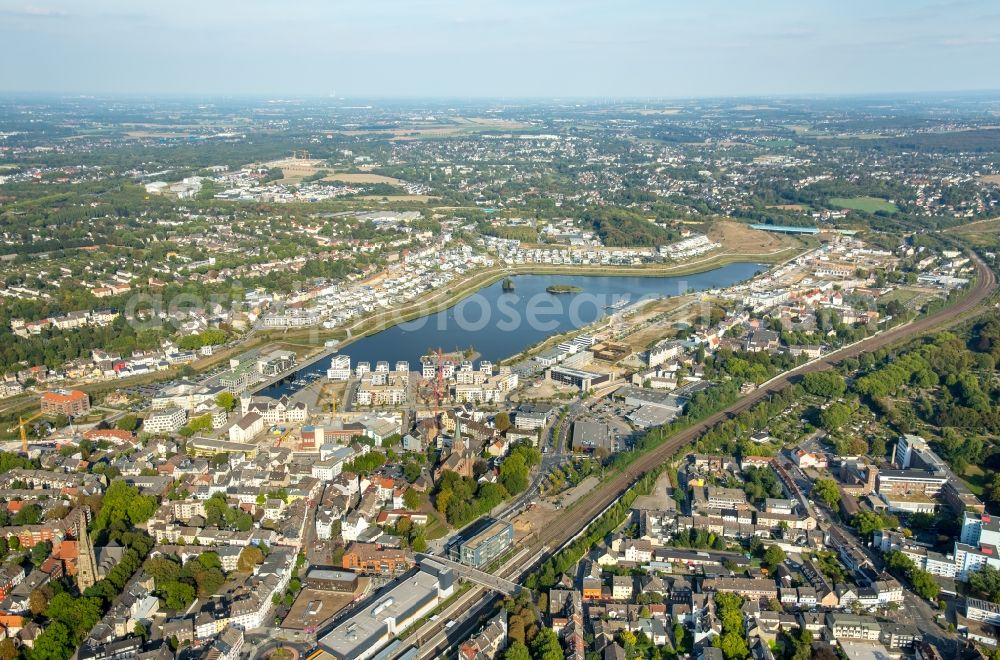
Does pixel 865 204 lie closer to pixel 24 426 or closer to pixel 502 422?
pixel 502 422

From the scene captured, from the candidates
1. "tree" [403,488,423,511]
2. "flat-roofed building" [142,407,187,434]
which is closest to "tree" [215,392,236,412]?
"flat-roofed building" [142,407,187,434]

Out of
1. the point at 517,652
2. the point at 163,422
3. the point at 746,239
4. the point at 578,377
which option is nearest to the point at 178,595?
the point at 517,652

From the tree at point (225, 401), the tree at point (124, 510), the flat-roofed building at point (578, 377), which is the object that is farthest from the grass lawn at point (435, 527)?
the flat-roofed building at point (578, 377)

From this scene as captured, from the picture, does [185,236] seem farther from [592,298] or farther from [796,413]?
[796,413]

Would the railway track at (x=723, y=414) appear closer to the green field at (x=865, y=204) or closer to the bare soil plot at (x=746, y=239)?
the bare soil plot at (x=746, y=239)

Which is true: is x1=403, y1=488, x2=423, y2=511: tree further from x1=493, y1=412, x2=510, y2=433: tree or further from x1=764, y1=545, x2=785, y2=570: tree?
x1=764, y1=545, x2=785, y2=570: tree

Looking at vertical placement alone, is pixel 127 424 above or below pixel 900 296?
below

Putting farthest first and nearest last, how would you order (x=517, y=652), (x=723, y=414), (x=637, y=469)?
1. (x=723, y=414)
2. (x=637, y=469)
3. (x=517, y=652)
